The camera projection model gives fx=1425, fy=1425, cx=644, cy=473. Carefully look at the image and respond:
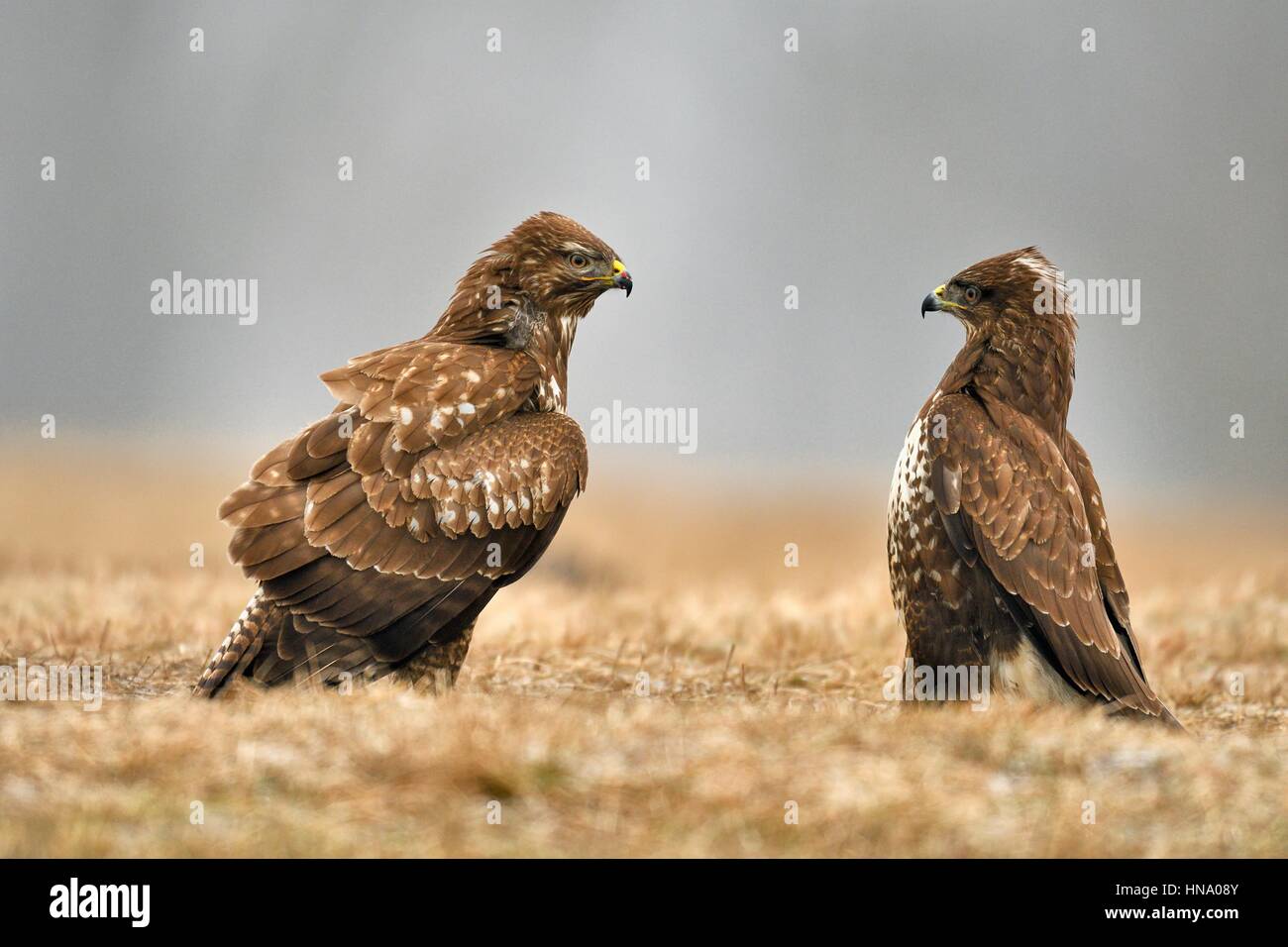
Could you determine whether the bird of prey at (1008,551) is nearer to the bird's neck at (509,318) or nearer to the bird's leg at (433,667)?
the bird's neck at (509,318)

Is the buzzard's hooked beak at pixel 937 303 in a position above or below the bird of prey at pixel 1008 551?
above

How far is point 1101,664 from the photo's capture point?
7984mm

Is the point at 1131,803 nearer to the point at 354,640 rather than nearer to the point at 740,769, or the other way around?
the point at 740,769

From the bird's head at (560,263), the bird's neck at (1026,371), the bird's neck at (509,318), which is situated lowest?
the bird's neck at (1026,371)

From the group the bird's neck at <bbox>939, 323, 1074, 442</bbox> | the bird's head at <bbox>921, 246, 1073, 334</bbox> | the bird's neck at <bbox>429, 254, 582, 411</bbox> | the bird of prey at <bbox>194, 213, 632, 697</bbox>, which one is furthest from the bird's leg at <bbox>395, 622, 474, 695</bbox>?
the bird's head at <bbox>921, 246, 1073, 334</bbox>

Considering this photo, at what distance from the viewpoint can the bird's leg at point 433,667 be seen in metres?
7.93

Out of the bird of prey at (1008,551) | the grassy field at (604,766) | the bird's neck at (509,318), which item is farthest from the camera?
the bird's neck at (509,318)

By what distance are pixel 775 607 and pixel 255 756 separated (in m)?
7.20

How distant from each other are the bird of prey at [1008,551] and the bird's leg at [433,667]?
2612 millimetres

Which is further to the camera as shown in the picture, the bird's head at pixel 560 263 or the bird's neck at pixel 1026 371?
the bird's head at pixel 560 263

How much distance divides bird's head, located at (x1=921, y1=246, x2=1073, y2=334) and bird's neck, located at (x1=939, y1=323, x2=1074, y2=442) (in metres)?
0.08

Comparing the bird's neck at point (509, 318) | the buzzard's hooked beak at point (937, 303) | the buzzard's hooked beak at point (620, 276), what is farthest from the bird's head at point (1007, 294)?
the bird's neck at point (509, 318)

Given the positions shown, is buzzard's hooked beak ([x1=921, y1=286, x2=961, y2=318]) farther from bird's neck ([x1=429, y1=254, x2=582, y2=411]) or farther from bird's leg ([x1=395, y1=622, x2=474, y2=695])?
bird's leg ([x1=395, y1=622, x2=474, y2=695])

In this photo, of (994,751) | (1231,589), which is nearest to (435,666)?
(994,751)
